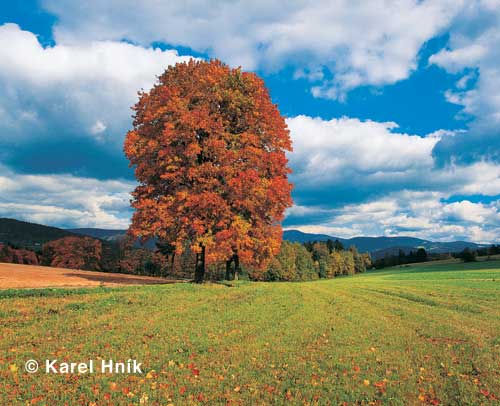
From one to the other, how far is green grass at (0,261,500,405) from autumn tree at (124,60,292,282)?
22.6 ft

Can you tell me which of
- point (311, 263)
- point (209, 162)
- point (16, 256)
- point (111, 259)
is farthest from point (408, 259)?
point (209, 162)

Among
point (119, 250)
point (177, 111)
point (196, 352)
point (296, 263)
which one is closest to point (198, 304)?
point (196, 352)

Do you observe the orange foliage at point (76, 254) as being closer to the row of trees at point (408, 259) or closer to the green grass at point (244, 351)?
the green grass at point (244, 351)

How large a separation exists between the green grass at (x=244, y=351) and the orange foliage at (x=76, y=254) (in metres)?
82.3

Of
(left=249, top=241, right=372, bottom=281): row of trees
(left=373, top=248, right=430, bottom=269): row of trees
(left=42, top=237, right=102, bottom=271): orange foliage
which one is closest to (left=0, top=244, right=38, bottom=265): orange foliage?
(left=42, top=237, right=102, bottom=271): orange foliage

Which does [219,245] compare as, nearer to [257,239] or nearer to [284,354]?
[257,239]

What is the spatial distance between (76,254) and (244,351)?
9560 centimetres

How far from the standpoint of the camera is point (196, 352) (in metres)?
10.0

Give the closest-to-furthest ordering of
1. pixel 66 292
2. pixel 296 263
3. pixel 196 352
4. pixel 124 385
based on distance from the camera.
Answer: pixel 124 385, pixel 196 352, pixel 66 292, pixel 296 263

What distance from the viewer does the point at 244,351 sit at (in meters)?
10.2

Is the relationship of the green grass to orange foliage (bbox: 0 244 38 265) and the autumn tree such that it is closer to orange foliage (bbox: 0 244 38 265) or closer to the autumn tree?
the autumn tree

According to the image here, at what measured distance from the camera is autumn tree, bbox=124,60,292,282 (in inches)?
939

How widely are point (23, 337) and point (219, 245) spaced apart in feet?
47.0

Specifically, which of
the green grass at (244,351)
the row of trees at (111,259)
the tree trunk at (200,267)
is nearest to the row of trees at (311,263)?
the row of trees at (111,259)
